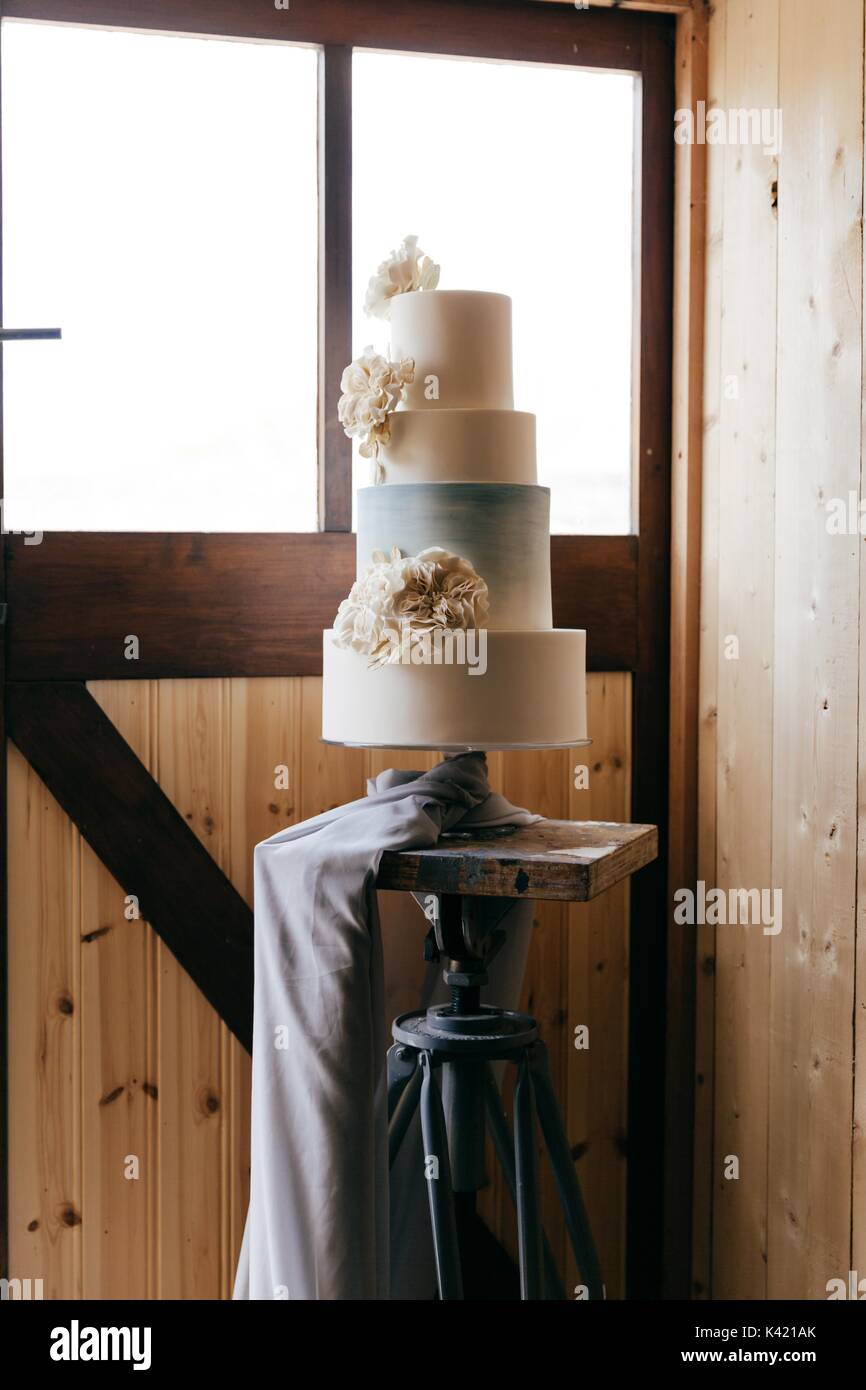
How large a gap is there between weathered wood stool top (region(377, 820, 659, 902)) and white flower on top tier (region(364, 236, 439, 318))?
2.67 ft

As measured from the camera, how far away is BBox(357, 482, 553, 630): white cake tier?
6.07ft

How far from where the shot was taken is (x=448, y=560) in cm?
179

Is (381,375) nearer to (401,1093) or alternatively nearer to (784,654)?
(784,654)

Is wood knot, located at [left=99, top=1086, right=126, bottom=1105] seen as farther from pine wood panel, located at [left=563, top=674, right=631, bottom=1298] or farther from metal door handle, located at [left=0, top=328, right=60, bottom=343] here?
metal door handle, located at [left=0, top=328, right=60, bottom=343]

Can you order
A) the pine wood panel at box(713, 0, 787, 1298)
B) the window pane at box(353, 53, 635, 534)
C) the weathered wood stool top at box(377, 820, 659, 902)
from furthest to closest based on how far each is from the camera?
the window pane at box(353, 53, 635, 534) < the pine wood panel at box(713, 0, 787, 1298) < the weathered wood stool top at box(377, 820, 659, 902)

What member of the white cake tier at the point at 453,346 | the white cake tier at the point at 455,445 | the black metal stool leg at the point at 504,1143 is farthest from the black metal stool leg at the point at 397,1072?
the white cake tier at the point at 453,346

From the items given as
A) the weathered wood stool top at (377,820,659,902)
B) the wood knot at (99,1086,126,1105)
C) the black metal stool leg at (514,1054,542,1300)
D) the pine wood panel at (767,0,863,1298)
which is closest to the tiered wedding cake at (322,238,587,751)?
the weathered wood stool top at (377,820,659,902)

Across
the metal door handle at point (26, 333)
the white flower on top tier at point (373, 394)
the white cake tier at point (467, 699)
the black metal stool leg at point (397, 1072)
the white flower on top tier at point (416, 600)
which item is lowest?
the black metal stool leg at point (397, 1072)

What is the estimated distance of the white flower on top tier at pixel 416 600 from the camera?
1.78m

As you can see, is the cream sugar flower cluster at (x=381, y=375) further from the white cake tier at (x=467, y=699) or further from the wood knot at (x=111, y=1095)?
the wood knot at (x=111, y=1095)

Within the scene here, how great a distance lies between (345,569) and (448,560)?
613 mm

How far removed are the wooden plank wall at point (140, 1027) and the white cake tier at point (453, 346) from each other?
664 millimetres
